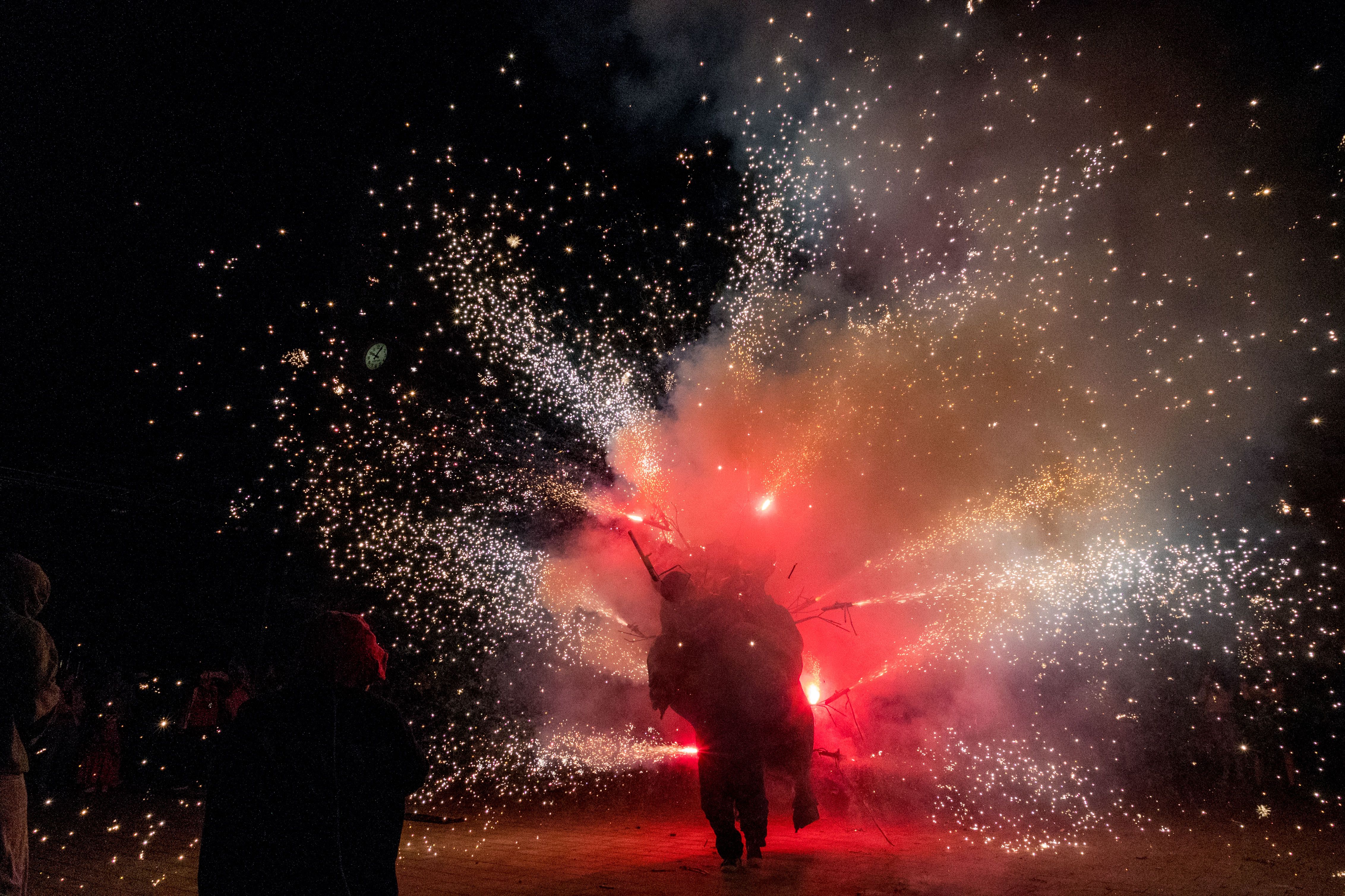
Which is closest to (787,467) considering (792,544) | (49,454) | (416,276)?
(792,544)

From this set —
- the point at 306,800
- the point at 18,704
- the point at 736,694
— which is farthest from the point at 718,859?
the point at 18,704

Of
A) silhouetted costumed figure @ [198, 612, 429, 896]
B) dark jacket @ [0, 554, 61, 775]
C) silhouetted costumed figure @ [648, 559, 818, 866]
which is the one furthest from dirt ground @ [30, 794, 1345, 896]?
silhouetted costumed figure @ [198, 612, 429, 896]

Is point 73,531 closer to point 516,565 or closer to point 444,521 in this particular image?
point 444,521

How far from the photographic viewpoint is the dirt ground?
4.21 m

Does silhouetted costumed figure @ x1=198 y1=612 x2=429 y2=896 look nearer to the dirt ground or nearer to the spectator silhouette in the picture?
the spectator silhouette

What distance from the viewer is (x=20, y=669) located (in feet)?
9.86

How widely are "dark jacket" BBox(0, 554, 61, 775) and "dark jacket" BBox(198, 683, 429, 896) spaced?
1.79 meters

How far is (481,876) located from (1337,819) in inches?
369

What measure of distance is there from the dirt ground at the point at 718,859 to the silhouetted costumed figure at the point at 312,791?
8.31 ft

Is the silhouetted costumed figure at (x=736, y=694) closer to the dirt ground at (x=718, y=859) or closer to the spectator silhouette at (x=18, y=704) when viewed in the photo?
the dirt ground at (x=718, y=859)

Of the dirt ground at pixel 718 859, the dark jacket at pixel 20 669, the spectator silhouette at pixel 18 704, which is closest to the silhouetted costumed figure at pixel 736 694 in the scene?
the dirt ground at pixel 718 859

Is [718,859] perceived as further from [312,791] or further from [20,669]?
[20,669]

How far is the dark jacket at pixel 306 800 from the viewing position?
6.46 ft

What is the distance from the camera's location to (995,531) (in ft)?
30.9
